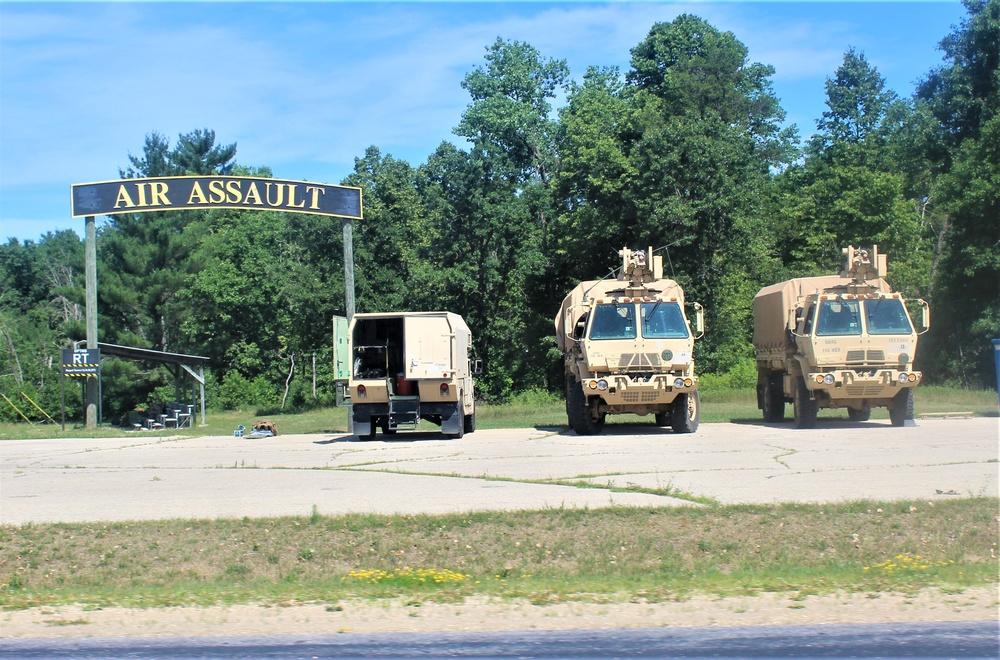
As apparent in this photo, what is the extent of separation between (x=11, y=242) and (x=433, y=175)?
61.7 metres

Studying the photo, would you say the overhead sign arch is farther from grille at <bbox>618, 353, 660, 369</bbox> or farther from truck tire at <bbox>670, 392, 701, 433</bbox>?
truck tire at <bbox>670, 392, 701, 433</bbox>

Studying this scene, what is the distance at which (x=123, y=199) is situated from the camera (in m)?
29.1

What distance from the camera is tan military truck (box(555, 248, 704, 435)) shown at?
2102 cm

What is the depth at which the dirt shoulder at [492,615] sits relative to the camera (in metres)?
7.30

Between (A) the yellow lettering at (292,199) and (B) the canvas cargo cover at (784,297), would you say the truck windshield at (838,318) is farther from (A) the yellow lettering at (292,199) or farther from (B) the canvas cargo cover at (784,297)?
(A) the yellow lettering at (292,199)

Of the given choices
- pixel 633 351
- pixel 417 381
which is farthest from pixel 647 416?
pixel 417 381

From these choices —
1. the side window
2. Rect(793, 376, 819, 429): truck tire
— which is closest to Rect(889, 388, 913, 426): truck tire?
Rect(793, 376, 819, 429): truck tire

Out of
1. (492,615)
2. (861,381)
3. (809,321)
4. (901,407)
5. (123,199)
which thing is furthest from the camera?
(123,199)

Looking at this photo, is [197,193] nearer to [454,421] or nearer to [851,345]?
[454,421]

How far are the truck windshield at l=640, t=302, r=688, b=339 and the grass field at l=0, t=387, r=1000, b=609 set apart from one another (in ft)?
33.5

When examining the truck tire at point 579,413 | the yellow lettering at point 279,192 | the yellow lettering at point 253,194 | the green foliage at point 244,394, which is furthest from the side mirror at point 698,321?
the green foliage at point 244,394

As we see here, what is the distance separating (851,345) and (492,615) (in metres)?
15.6

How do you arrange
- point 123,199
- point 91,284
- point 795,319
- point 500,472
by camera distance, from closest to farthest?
point 500,472, point 795,319, point 123,199, point 91,284

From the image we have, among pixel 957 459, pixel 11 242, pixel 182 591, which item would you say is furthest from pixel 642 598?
pixel 11 242
